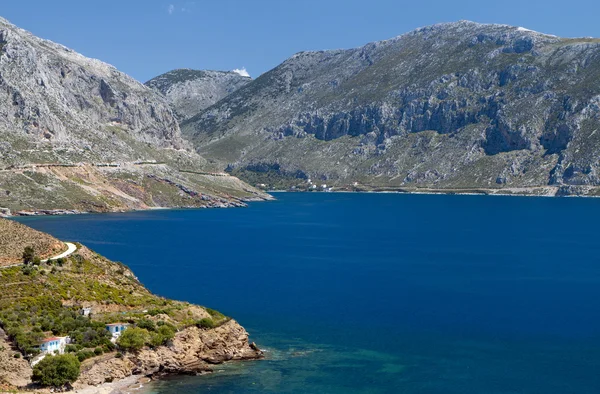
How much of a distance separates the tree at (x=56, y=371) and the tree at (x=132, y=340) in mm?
6187

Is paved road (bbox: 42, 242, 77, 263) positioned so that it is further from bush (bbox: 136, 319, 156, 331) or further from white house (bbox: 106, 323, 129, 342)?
bush (bbox: 136, 319, 156, 331)

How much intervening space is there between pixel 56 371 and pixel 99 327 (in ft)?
29.8

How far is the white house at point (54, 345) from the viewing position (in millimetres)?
57562

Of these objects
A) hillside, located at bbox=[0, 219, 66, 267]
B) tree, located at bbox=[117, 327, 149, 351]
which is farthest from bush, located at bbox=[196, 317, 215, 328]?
hillside, located at bbox=[0, 219, 66, 267]

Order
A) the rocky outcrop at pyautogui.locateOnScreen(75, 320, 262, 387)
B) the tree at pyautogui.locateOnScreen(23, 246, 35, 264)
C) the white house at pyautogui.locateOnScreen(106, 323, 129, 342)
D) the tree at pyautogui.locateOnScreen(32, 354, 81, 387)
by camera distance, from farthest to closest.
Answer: the tree at pyautogui.locateOnScreen(23, 246, 35, 264)
the white house at pyautogui.locateOnScreen(106, 323, 129, 342)
the rocky outcrop at pyautogui.locateOnScreen(75, 320, 262, 387)
the tree at pyautogui.locateOnScreen(32, 354, 81, 387)

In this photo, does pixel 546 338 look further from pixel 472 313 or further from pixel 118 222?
pixel 118 222

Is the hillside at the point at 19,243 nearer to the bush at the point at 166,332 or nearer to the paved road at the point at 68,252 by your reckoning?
the paved road at the point at 68,252

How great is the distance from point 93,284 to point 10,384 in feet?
73.4

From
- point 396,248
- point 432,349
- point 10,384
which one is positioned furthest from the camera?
point 396,248

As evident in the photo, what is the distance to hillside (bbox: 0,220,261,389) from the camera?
190 ft

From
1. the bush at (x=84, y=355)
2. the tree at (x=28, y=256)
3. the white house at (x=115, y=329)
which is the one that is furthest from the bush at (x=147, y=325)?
the tree at (x=28, y=256)

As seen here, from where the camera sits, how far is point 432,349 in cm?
7038

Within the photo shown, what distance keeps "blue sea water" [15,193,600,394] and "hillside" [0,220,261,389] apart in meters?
3.11

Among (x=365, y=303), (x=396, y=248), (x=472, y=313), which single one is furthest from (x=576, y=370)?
(x=396, y=248)
